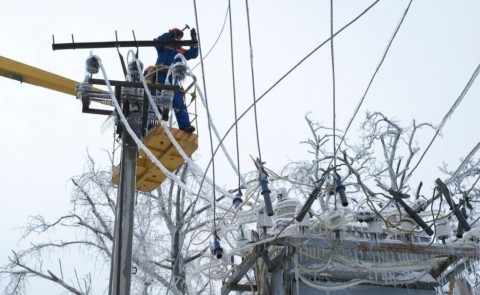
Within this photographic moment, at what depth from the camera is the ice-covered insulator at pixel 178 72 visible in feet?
30.3

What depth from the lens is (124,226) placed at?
8.52 meters

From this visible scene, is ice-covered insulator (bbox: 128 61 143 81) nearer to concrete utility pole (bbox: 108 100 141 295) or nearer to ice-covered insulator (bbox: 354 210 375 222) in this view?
concrete utility pole (bbox: 108 100 141 295)

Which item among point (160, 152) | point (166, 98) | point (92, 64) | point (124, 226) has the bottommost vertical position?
point (124, 226)

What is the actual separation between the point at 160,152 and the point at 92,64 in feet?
5.65

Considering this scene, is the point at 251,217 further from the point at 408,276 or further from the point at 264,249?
the point at 408,276

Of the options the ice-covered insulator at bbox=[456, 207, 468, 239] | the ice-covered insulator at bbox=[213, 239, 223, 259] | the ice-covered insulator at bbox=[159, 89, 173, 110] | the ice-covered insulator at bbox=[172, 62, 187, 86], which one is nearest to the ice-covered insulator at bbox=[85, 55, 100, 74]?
the ice-covered insulator at bbox=[159, 89, 173, 110]

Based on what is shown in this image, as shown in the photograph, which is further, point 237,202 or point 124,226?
point 124,226

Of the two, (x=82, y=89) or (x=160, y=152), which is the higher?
(x=82, y=89)

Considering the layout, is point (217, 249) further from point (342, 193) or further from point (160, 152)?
point (160, 152)

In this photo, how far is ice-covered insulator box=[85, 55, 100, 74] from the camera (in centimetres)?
943

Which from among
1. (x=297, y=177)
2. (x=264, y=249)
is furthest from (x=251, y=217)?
(x=297, y=177)

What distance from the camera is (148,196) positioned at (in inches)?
761

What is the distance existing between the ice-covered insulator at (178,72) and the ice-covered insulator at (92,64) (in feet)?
3.84

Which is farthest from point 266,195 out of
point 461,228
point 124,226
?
point 124,226
